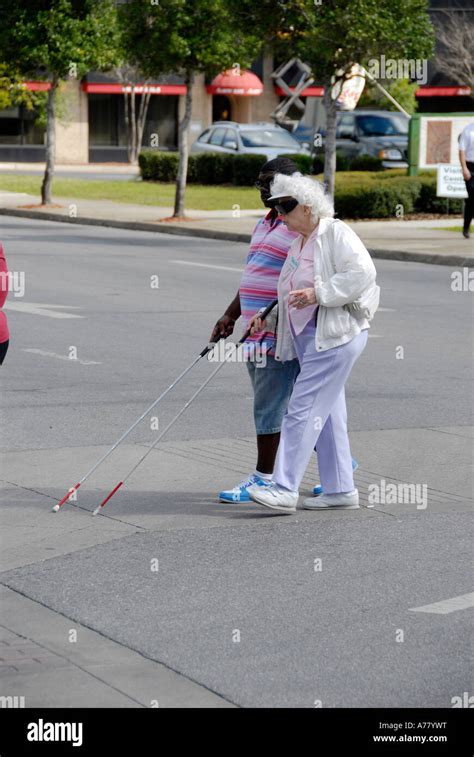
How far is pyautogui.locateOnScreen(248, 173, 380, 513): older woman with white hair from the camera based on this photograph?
271 inches

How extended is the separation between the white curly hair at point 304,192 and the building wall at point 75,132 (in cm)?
5244

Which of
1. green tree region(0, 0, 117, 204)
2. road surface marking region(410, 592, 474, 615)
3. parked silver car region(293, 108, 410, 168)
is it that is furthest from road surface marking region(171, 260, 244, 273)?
parked silver car region(293, 108, 410, 168)

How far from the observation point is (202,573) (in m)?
6.21

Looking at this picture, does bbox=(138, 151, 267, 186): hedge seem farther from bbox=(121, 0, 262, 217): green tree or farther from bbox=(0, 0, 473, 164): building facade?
bbox=(0, 0, 473, 164): building facade

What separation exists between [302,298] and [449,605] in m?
1.78

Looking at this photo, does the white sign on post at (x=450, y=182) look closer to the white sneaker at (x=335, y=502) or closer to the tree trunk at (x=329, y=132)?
the tree trunk at (x=329, y=132)

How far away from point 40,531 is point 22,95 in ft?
148

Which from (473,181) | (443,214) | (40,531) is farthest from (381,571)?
(443,214)

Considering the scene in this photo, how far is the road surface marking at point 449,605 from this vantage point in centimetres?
574

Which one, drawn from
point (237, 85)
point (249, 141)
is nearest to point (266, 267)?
point (249, 141)

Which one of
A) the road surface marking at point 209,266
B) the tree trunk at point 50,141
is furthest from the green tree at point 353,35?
the tree trunk at point 50,141

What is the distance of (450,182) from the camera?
1030 inches

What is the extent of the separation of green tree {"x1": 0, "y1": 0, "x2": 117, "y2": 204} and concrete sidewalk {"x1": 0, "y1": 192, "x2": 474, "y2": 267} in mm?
2999
